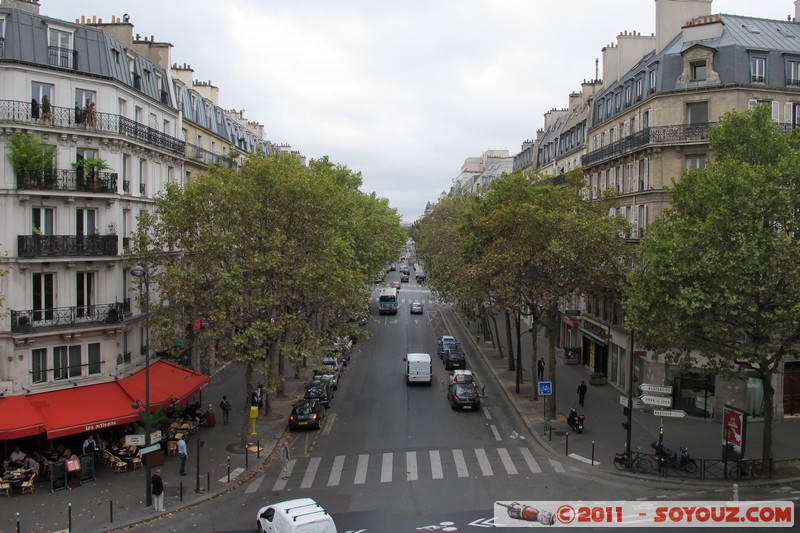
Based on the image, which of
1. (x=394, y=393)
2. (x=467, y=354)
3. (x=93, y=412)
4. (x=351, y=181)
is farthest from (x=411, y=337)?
(x=93, y=412)

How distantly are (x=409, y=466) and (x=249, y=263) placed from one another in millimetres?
10858

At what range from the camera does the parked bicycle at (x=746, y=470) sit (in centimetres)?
2467

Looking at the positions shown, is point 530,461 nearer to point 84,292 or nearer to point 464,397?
point 464,397

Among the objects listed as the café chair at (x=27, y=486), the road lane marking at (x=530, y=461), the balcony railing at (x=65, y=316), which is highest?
the balcony railing at (x=65, y=316)

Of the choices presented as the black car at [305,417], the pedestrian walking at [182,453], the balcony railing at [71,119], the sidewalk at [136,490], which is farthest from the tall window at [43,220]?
the black car at [305,417]

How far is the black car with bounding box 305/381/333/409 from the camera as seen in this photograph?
120 feet

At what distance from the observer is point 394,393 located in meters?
41.5

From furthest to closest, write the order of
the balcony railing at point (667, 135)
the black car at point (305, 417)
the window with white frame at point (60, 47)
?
the balcony railing at point (667, 135), the black car at point (305, 417), the window with white frame at point (60, 47)

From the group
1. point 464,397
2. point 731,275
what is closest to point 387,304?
point 464,397

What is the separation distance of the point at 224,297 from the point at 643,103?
87.9 feet

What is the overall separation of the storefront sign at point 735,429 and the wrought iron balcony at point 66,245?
88.0ft

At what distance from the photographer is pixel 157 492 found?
72.7ft

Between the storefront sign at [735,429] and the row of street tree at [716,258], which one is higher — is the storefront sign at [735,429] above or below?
below

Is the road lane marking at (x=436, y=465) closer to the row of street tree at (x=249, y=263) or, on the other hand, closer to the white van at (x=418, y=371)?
the row of street tree at (x=249, y=263)
